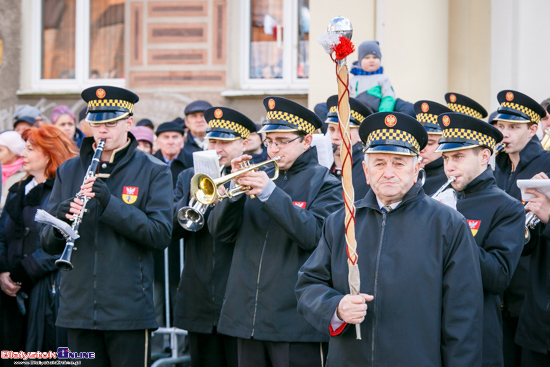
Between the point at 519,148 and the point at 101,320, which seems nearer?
the point at 101,320

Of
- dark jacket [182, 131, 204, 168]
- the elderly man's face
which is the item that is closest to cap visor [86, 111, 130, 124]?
the elderly man's face

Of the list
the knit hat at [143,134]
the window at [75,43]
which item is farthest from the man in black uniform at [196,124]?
the window at [75,43]

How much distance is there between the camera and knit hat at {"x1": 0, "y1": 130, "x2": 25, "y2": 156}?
8.83m

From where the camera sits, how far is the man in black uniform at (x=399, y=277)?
4.52 m

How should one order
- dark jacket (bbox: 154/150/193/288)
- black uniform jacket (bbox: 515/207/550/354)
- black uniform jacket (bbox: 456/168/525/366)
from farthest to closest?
1. dark jacket (bbox: 154/150/193/288)
2. black uniform jacket (bbox: 515/207/550/354)
3. black uniform jacket (bbox: 456/168/525/366)

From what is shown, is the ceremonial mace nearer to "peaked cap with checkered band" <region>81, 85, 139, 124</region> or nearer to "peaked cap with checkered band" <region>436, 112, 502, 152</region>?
"peaked cap with checkered band" <region>436, 112, 502, 152</region>

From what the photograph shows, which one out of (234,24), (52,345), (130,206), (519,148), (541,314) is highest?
(234,24)

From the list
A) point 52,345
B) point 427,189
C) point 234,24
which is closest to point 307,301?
point 427,189

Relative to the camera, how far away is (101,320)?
631 cm

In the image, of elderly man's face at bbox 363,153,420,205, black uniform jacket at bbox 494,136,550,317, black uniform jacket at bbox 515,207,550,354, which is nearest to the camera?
elderly man's face at bbox 363,153,420,205

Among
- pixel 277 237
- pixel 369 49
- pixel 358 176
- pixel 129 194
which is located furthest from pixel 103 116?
pixel 369 49

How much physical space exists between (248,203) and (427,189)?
164cm

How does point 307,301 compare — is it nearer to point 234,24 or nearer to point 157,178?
point 157,178

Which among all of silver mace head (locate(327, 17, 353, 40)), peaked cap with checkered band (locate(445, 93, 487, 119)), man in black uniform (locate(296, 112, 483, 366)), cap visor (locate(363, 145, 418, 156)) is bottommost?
man in black uniform (locate(296, 112, 483, 366))
